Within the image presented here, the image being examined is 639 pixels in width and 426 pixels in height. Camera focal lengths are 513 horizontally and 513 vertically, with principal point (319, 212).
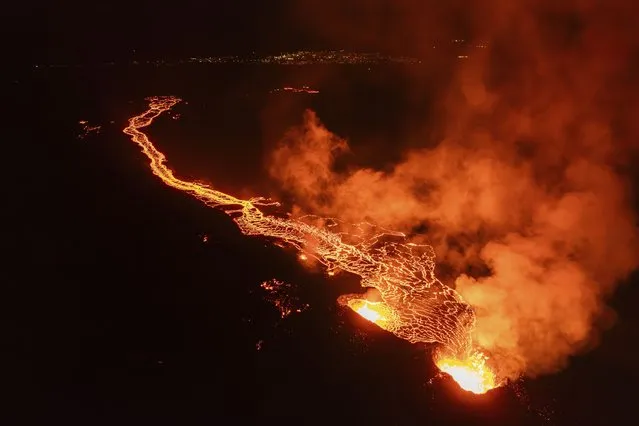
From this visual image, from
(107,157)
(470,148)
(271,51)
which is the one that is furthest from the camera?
(271,51)

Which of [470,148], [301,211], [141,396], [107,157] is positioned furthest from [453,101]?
[141,396]

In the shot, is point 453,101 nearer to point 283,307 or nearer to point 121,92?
point 121,92

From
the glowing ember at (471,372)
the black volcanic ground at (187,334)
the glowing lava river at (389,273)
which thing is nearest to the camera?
the black volcanic ground at (187,334)

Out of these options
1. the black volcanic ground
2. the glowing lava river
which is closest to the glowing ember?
the glowing lava river

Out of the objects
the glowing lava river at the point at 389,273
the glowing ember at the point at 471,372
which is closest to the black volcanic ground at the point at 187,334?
the glowing ember at the point at 471,372

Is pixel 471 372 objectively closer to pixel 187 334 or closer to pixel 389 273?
pixel 389 273

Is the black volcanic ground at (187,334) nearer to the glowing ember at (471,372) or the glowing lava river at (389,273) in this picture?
the glowing ember at (471,372)

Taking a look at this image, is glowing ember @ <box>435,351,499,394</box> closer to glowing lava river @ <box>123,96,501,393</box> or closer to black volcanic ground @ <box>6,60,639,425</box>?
glowing lava river @ <box>123,96,501,393</box>
